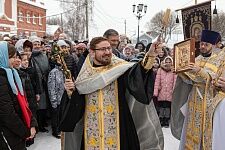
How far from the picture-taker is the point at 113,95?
3344 millimetres

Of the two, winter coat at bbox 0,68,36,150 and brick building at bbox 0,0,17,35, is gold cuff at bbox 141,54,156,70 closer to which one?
winter coat at bbox 0,68,36,150

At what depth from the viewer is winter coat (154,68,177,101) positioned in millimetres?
7543

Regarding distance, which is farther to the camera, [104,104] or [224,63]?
[104,104]

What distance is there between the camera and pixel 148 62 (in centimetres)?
298

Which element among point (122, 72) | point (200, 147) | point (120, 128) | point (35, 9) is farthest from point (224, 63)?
point (35, 9)

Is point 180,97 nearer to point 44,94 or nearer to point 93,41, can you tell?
point 93,41

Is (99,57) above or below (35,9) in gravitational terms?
below

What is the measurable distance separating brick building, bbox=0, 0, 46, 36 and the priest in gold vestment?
29.4 metres

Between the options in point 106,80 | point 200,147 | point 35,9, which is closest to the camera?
point 106,80

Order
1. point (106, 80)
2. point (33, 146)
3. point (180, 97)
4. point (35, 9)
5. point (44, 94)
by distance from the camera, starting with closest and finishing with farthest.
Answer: point (106, 80) < point (180, 97) < point (33, 146) < point (44, 94) < point (35, 9)

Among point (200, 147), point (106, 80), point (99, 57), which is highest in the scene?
point (99, 57)

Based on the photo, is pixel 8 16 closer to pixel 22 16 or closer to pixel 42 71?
pixel 22 16

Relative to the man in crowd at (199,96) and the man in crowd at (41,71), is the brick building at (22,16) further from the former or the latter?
the man in crowd at (199,96)

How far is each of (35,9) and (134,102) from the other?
145 feet
